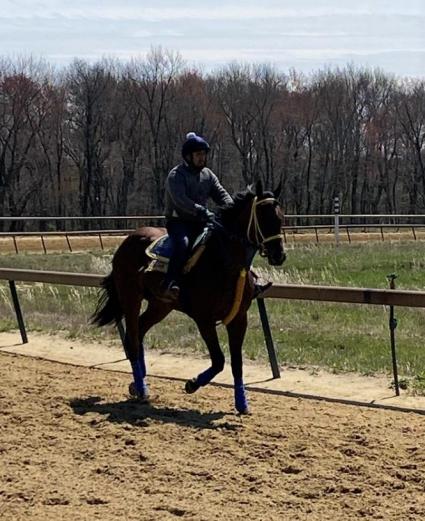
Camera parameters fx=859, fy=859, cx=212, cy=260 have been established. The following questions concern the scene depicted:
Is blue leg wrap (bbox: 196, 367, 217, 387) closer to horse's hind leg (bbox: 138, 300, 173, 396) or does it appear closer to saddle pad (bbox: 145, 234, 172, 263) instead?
saddle pad (bbox: 145, 234, 172, 263)

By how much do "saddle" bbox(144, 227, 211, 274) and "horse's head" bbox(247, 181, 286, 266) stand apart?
484 mm

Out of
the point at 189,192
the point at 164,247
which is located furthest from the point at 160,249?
the point at 189,192

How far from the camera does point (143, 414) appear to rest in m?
7.77

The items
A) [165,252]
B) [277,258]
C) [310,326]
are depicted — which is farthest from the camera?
[310,326]

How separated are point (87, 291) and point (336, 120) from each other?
168ft

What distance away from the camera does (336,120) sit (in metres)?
67.0

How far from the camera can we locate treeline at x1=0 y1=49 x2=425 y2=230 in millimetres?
58031

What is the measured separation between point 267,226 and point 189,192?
2.93 ft

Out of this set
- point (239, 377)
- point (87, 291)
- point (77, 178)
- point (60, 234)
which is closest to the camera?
point (239, 377)

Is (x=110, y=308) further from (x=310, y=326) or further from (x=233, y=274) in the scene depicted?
(x=310, y=326)

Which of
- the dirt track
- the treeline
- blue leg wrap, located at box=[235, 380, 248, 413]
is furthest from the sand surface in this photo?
the treeline

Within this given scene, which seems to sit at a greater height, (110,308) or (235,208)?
(235,208)

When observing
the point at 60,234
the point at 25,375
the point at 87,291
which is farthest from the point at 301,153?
the point at 25,375

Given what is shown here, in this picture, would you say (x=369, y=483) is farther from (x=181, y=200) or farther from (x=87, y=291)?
(x=87, y=291)
